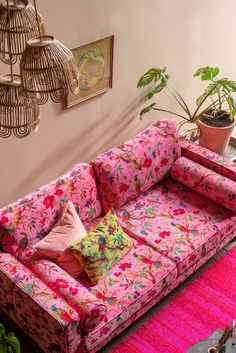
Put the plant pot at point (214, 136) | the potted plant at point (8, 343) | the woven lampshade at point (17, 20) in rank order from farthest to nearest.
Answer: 1. the plant pot at point (214, 136)
2. the potted plant at point (8, 343)
3. the woven lampshade at point (17, 20)

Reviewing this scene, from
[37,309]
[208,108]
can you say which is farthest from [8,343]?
[208,108]

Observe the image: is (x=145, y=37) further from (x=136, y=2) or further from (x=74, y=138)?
(x=74, y=138)

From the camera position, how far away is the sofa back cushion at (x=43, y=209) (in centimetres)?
318

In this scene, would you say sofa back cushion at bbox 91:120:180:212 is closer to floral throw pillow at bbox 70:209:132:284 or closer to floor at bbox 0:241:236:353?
floral throw pillow at bbox 70:209:132:284

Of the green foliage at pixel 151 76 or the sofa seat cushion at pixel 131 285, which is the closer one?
the sofa seat cushion at pixel 131 285

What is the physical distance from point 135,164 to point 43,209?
2.71 feet

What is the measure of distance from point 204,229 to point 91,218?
2.67 ft

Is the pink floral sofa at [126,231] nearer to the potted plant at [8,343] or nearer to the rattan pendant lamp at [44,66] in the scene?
the potted plant at [8,343]

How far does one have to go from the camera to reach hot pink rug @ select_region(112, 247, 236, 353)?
11.0 feet

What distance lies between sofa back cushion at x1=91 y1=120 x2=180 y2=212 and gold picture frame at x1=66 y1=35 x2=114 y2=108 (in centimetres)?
48

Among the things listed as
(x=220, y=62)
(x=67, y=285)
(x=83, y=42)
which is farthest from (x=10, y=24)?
(x=220, y=62)

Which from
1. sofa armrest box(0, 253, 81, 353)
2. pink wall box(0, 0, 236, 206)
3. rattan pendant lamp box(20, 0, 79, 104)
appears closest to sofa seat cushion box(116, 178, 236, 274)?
pink wall box(0, 0, 236, 206)

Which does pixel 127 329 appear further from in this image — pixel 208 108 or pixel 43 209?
pixel 208 108

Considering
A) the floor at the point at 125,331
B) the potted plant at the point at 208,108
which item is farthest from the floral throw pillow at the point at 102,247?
the potted plant at the point at 208,108
